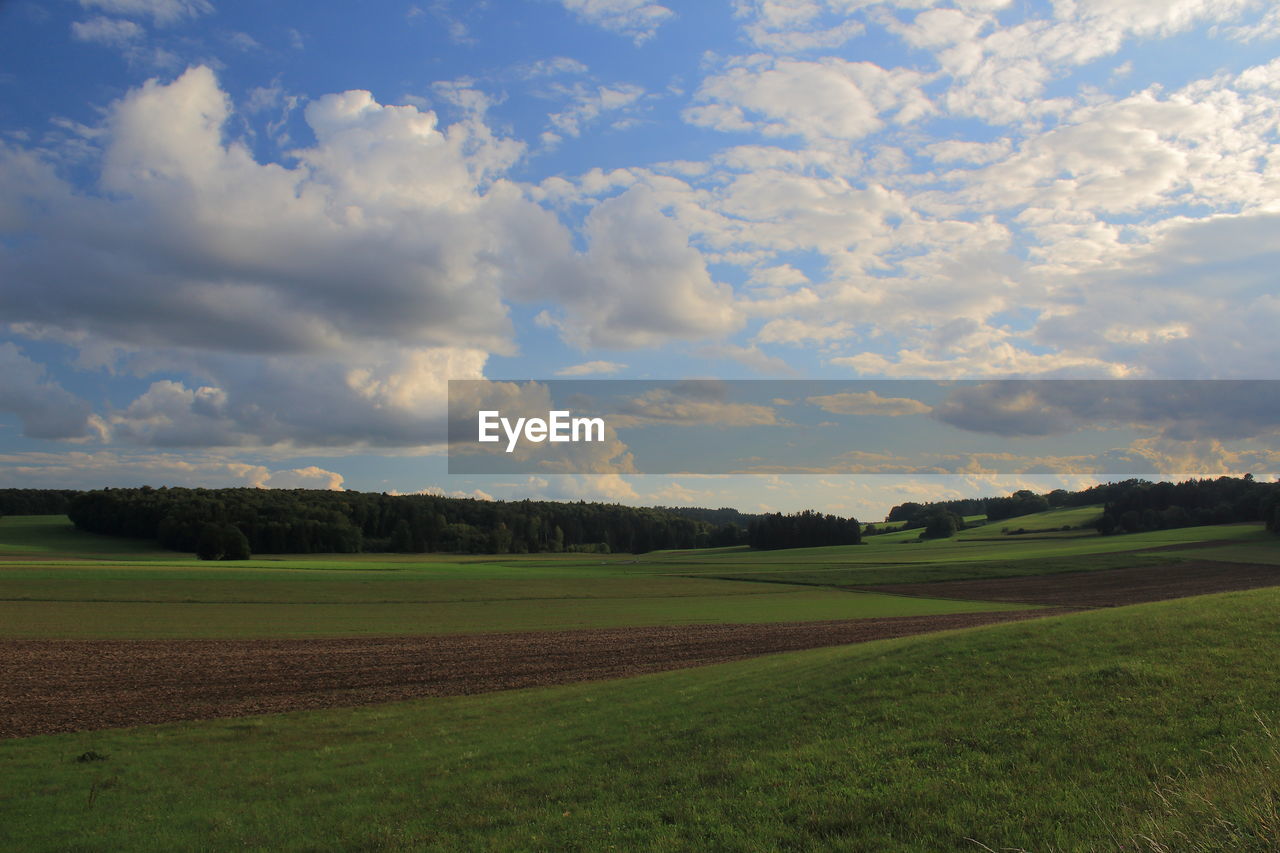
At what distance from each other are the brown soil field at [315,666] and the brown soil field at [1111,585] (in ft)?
71.8

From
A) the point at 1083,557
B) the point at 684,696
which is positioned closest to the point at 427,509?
the point at 1083,557

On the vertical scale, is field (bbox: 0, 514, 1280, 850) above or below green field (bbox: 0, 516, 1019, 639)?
above

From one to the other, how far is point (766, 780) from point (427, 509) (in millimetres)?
163467

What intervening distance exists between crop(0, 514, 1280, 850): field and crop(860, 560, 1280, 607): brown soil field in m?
35.0

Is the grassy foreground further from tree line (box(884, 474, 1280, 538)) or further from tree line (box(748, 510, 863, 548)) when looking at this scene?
tree line (box(748, 510, 863, 548))

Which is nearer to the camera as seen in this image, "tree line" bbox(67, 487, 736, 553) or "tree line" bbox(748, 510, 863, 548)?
"tree line" bbox(67, 487, 736, 553)

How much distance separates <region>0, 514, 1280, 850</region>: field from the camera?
29.0ft

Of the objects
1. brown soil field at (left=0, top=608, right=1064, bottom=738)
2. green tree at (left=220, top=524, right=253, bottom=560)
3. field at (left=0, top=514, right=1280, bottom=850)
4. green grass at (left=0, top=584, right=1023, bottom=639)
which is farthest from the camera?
green tree at (left=220, top=524, right=253, bottom=560)

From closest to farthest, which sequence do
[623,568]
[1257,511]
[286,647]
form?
[286,647] → [623,568] → [1257,511]

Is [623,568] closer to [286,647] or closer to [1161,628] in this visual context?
[286,647]

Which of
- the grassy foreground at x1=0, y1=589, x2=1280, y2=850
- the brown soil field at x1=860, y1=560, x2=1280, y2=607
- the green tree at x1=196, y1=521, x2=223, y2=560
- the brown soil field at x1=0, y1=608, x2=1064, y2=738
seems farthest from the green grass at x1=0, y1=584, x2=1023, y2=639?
the green tree at x1=196, y1=521, x2=223, y2=560

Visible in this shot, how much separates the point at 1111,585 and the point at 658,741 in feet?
226

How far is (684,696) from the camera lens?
18.2 metres

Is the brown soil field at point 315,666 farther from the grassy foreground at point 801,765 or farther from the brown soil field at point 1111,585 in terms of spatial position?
the brown soil field at point 1111,585
